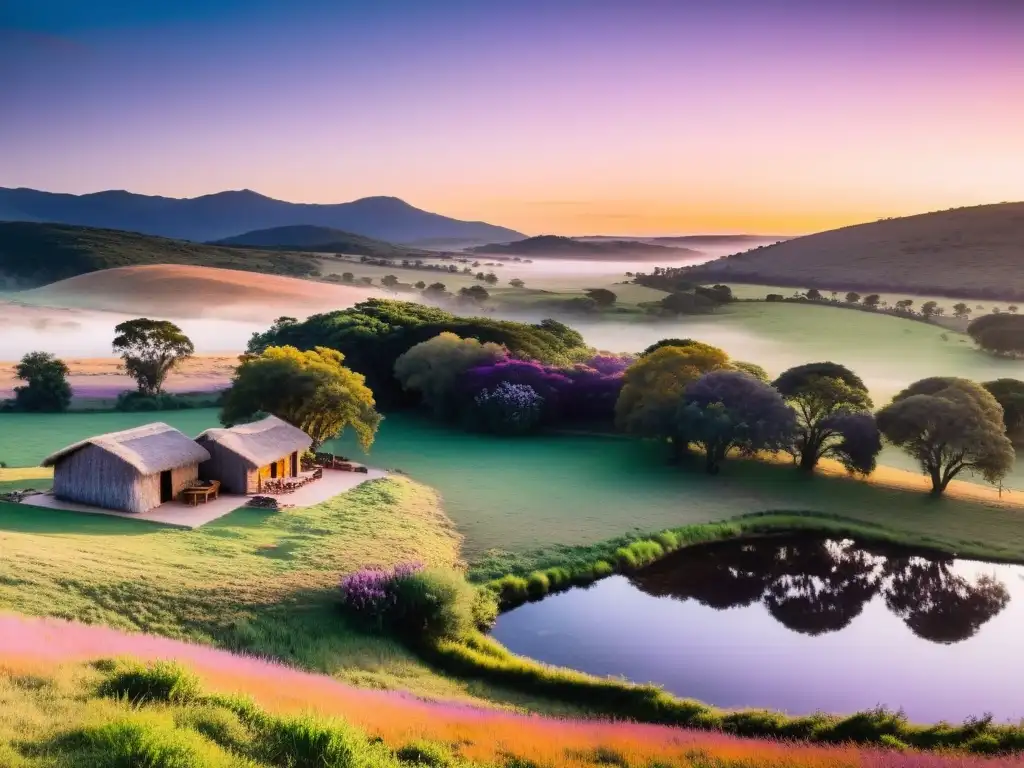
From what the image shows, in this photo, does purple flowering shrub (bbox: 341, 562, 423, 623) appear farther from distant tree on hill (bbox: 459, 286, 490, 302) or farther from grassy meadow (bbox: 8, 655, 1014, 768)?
distant tree on hill (bbox: 459, 286, 490, 302)

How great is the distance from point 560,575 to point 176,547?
39.2 feet

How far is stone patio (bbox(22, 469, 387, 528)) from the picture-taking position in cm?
2620

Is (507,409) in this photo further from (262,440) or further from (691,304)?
(691,304)

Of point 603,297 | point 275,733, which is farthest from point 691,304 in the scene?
point 275,733

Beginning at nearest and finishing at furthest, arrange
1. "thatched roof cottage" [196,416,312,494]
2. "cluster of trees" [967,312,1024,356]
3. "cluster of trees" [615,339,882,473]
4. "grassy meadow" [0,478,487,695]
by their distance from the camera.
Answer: "grassy meadow" [0,478,487,695] < "thatched roof cottage" [196,416,312,494] < "cluster of trees" [615,339,882,473] < "cluster of trees" [967,312,1024,356]

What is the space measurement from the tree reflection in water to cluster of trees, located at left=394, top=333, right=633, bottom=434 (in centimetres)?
2004

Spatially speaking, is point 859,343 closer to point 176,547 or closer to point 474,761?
point 176,547

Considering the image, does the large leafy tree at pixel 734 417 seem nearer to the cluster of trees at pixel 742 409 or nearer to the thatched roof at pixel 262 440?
the cluster of trees at pixel 742 409

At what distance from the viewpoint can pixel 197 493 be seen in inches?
1113

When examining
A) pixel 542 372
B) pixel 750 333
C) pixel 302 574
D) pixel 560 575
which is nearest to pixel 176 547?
pixel 302 574

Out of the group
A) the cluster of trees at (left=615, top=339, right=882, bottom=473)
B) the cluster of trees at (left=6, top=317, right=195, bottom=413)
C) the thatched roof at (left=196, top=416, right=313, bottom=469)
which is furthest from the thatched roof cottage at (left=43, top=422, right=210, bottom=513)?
the cluster of trees at (left=6, top=317, right=195, bottom=413)

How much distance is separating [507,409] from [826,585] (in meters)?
24.2

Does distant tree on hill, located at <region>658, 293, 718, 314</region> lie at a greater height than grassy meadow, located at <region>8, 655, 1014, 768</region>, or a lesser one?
greater

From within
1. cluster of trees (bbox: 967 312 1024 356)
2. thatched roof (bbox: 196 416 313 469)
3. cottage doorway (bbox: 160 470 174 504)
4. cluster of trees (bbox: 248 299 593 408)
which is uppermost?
cluster of trees (bbox: 967 312 1024 356)
